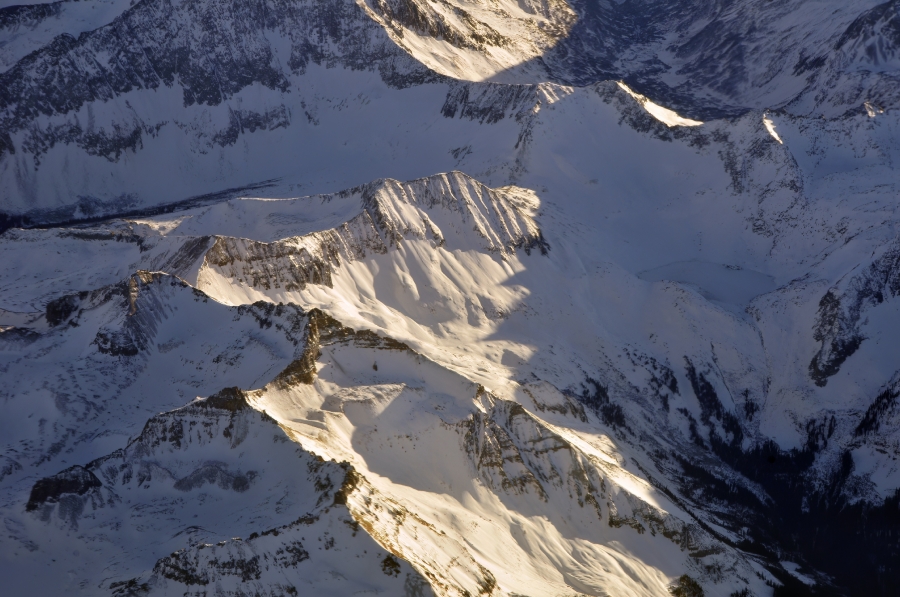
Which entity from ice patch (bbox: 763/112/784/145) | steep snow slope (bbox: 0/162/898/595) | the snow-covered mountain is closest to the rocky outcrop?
steep snow slope (bbox: 0/162/898/595)

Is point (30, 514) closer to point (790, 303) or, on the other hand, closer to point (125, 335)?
point (125, 335)

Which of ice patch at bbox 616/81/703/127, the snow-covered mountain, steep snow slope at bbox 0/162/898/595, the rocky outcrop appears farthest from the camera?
ice patch at bbox 616/81/703/127

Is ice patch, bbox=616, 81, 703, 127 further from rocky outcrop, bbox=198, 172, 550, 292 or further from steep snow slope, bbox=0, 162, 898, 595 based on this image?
A: rocky outcrop, bbox=198, 172, 550, 292

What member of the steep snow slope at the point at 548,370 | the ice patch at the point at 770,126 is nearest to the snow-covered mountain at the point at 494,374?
the steep snow slope at the point at 548,370

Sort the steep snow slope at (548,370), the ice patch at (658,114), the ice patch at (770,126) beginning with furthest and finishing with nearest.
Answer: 1. the ice patch at (658,114)
2. the ice patch at (770,126)
3. the steep snow slope at (548,370)

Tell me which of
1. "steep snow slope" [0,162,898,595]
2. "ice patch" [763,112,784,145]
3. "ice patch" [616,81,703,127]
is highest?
"ice patch" [763,112,784,145]

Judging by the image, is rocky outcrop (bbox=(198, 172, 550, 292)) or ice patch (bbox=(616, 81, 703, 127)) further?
ice patch (bbox=(616, 81, 703, 127))

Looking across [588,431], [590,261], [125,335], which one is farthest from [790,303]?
[125,335]

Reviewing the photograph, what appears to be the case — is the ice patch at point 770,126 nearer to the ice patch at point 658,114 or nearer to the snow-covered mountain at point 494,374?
the snow-covered mountain at point 494,374
